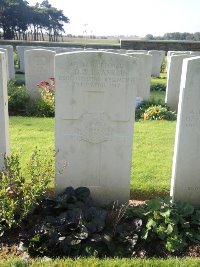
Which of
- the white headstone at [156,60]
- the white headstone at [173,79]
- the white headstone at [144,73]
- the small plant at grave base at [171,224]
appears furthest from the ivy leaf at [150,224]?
the white headstone at [156,60]

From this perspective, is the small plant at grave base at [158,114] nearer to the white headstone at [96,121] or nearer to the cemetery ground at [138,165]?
the cemetery ground at [138,165]

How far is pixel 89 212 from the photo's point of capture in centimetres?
366

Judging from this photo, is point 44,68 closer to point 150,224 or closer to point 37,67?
point 37,67

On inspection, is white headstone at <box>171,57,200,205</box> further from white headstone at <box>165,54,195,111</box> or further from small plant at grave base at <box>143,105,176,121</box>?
white headstone at <box>165,54,195,111</box>

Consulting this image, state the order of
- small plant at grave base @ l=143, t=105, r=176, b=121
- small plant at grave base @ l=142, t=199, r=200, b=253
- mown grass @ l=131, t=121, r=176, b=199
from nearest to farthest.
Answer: small plant at grave base @ l=142, t=199, r=200, b=253 → mown grass @ l=131, t=121, r=176, b=199 → small plant at grave base @ l=143, t=105, r=176, b=121

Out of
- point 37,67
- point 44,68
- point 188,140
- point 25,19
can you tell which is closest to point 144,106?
point 44,68

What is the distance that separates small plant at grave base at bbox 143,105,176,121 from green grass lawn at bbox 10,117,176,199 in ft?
1.52

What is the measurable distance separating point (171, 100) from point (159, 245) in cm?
680

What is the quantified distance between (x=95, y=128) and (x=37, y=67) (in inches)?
251

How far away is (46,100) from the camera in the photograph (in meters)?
8.95

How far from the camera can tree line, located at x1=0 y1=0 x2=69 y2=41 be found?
4681cm

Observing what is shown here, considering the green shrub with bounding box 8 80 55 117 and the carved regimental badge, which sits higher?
the carved regimental badge

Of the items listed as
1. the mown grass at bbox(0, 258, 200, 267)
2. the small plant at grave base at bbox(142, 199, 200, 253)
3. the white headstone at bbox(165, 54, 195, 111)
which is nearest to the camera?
the mown grass at bbox(0, 258, 200, 267)

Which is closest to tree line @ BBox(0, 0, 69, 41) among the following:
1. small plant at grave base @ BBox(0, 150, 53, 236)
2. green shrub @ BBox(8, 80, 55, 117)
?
green shrub @ BBox(8, 80, 55, 117)
